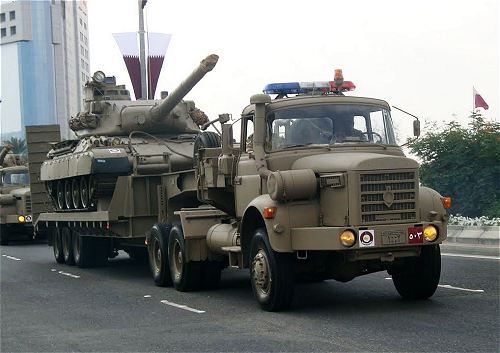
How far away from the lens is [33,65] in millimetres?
159625

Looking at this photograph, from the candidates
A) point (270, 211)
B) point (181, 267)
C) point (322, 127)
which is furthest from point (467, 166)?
point (270, 211)

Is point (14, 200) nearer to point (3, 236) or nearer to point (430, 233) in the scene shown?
point (3, 236)

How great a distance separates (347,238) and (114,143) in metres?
9.42

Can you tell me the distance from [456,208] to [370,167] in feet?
45.1

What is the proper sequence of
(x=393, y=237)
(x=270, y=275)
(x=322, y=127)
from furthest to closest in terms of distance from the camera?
(x=322, y=127)
(x=270, y=275)
(x=393, y=237)

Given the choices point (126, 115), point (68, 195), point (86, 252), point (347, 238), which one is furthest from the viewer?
point (68, 195)

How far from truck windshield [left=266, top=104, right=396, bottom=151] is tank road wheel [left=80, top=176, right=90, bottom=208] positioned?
7950 millimetres

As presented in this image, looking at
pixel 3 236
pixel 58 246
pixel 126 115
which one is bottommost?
pixel 3 236

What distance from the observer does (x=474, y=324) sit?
1023cm

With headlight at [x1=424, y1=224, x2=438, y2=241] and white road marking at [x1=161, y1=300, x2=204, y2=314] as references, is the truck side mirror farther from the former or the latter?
white road marking at [x1=161, y1=300, x2=204, y2=314]

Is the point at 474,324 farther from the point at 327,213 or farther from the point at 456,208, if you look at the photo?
the point at 456,208

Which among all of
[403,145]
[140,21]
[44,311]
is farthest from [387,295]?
[140,21]

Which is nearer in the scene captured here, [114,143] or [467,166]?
[114,143]

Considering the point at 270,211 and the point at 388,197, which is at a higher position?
the point at 388,197
